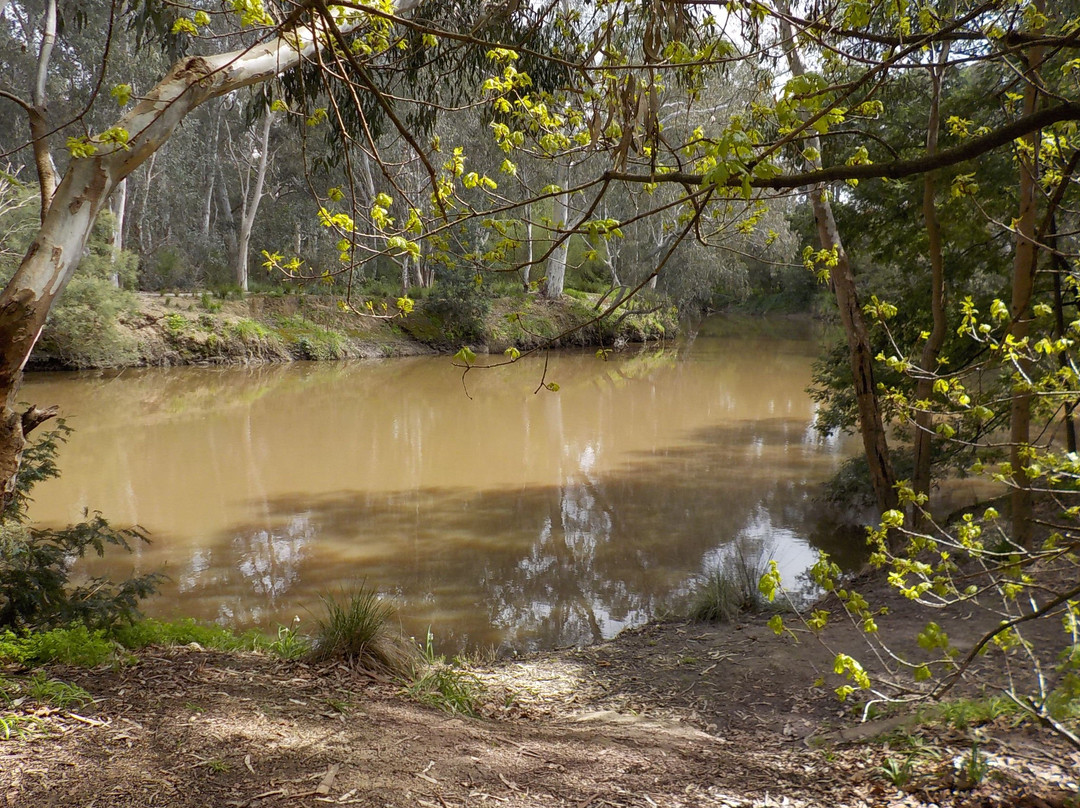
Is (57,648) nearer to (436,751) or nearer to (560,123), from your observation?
(436,751)

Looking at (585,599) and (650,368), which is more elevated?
(650,368)

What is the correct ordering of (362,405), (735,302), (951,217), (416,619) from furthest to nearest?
(735,302), (362,405), (951,217), (416,619)

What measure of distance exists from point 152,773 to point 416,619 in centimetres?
314

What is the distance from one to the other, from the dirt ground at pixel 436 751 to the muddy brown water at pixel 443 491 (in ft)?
5.65

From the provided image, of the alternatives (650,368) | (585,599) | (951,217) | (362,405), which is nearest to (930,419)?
(951,217)

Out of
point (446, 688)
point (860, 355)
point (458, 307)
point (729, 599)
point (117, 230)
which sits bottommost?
point (729, 599)

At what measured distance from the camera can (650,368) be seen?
61.8 ft

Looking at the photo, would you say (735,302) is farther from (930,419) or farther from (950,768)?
(950,768)

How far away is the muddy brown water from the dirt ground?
5.65 feet

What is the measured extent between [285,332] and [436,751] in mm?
17464

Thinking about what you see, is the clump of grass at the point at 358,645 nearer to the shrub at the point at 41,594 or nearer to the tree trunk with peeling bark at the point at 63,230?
the shrub at the point at 41,594

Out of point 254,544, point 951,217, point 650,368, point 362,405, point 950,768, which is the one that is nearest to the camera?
point 950,768

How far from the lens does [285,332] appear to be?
18734mm

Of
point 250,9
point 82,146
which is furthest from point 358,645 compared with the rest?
point 250,9
